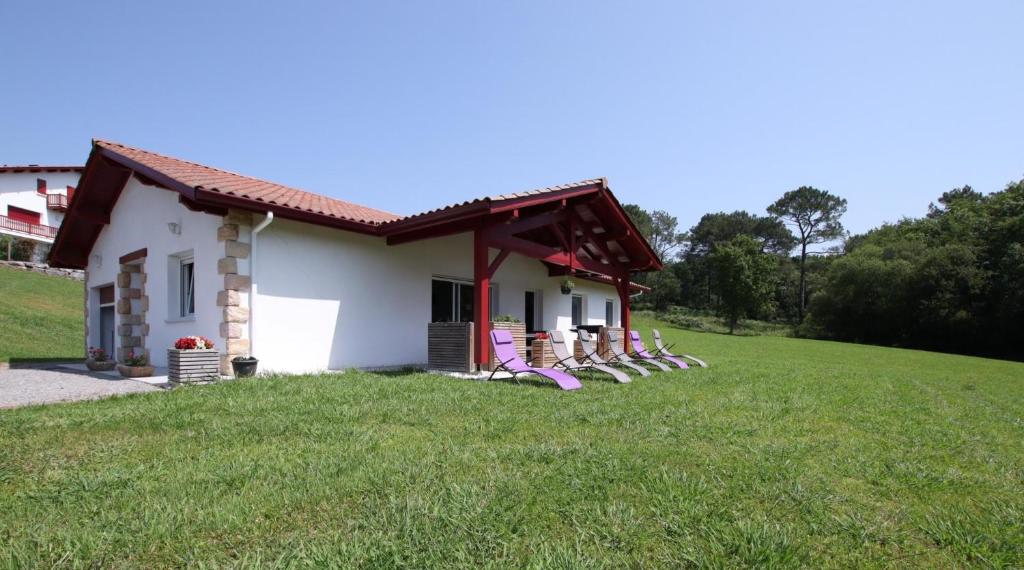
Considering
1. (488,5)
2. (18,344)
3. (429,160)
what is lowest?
(18,344)

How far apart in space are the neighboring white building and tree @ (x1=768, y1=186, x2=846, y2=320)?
67.4m

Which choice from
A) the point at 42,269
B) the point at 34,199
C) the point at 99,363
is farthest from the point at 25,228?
the point at 99,363

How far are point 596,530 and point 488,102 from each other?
12617mm

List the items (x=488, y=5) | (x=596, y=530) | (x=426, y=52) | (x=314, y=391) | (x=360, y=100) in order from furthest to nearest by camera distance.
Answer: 1. (x=360, y=100)
2. (x=426, y=52)
3. (x=488, y=5)
4. (x=314, y=391)
5. (x=596, y=530)

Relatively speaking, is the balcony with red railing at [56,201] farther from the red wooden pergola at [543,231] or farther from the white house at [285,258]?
the red wooden pergola at [543,231]

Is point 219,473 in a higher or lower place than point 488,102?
lower

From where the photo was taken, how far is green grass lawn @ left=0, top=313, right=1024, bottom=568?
247 cm

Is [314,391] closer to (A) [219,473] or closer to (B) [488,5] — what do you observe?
(A) [219,473]

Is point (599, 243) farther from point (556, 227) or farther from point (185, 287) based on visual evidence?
point (185, 287)

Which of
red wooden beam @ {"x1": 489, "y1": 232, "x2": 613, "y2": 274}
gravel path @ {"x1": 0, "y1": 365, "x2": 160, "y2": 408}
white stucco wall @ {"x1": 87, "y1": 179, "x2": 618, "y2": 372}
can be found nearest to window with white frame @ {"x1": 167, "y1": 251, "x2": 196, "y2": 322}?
white stucco wall @ {"x1": 87, "y1": 179, "x2": 618, "y2": 372}

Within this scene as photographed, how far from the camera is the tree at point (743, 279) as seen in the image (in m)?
Result: 42.2

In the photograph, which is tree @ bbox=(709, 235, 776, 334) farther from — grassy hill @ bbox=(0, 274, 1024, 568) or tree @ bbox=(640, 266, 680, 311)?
grassy hill @ bbox=(0, 274, 1024, 568)

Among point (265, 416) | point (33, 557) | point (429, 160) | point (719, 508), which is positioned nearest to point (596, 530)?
point (719, 508)

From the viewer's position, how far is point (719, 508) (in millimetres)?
2959
